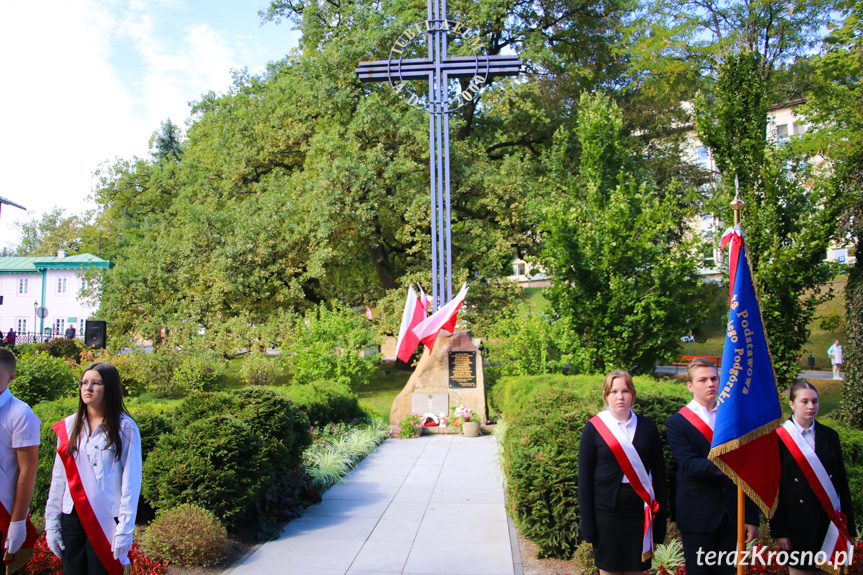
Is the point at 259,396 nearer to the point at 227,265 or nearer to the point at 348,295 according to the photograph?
the point at 227,265

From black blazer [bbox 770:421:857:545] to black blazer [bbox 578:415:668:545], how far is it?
37.6 inches

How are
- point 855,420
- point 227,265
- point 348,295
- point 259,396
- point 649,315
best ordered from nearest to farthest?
point 259,396, point 855,420, point 649,315, point 227,265, point 348,295

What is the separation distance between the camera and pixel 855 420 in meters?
12.0

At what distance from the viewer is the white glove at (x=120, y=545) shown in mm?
3613

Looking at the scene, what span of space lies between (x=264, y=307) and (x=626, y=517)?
19.0m

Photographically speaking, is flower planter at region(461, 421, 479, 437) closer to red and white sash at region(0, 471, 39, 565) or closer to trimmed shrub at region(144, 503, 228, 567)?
trimmed shrub at region(144, 503, 228, 567)

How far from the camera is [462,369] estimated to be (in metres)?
14.1

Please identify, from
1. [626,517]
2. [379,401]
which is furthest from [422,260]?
[626,517]

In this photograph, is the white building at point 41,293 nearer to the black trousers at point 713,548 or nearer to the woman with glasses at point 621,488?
the woman with glasses at point 621,488

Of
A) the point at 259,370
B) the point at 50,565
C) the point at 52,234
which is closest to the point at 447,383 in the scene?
the point at 259,370

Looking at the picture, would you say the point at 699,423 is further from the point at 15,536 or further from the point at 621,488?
the point at 15,536

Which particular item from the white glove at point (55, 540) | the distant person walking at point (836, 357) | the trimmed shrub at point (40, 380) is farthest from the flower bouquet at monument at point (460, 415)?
the distant person walking at point (836, 357)

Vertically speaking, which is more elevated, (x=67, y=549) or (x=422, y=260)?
(x=422, y=260)

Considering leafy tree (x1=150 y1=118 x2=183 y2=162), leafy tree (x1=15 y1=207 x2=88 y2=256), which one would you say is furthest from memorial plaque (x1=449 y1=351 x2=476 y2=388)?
leafy tree (x1=15 y1=207 x2=88 y2=256)
